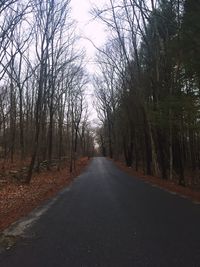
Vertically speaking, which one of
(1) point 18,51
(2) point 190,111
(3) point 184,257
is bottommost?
(3) point 184,257

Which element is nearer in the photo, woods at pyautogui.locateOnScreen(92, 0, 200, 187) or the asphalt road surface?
the asphalt road surface

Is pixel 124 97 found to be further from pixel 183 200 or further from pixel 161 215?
pixel 161 215

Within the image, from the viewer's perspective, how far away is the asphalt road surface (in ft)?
20.1

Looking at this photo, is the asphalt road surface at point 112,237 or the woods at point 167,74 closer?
the asphalt road surface at point 112,237

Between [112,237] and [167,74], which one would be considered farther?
[167,74]

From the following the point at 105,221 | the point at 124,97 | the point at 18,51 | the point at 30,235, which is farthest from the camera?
the point at 124,97

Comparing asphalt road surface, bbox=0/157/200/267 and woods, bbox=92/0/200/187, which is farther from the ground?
woods, bbox=92/0/200/187

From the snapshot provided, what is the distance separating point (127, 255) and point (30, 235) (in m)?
2.70

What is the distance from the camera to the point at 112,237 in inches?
310

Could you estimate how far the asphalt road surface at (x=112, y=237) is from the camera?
241 inches

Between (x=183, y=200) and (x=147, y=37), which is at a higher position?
(x=147, y=37)

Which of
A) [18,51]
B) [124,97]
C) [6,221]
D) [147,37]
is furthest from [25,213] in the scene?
[124,97]

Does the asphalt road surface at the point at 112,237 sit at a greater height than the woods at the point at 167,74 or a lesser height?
lesser

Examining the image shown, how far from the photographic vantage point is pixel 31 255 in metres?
Result: 6.52
